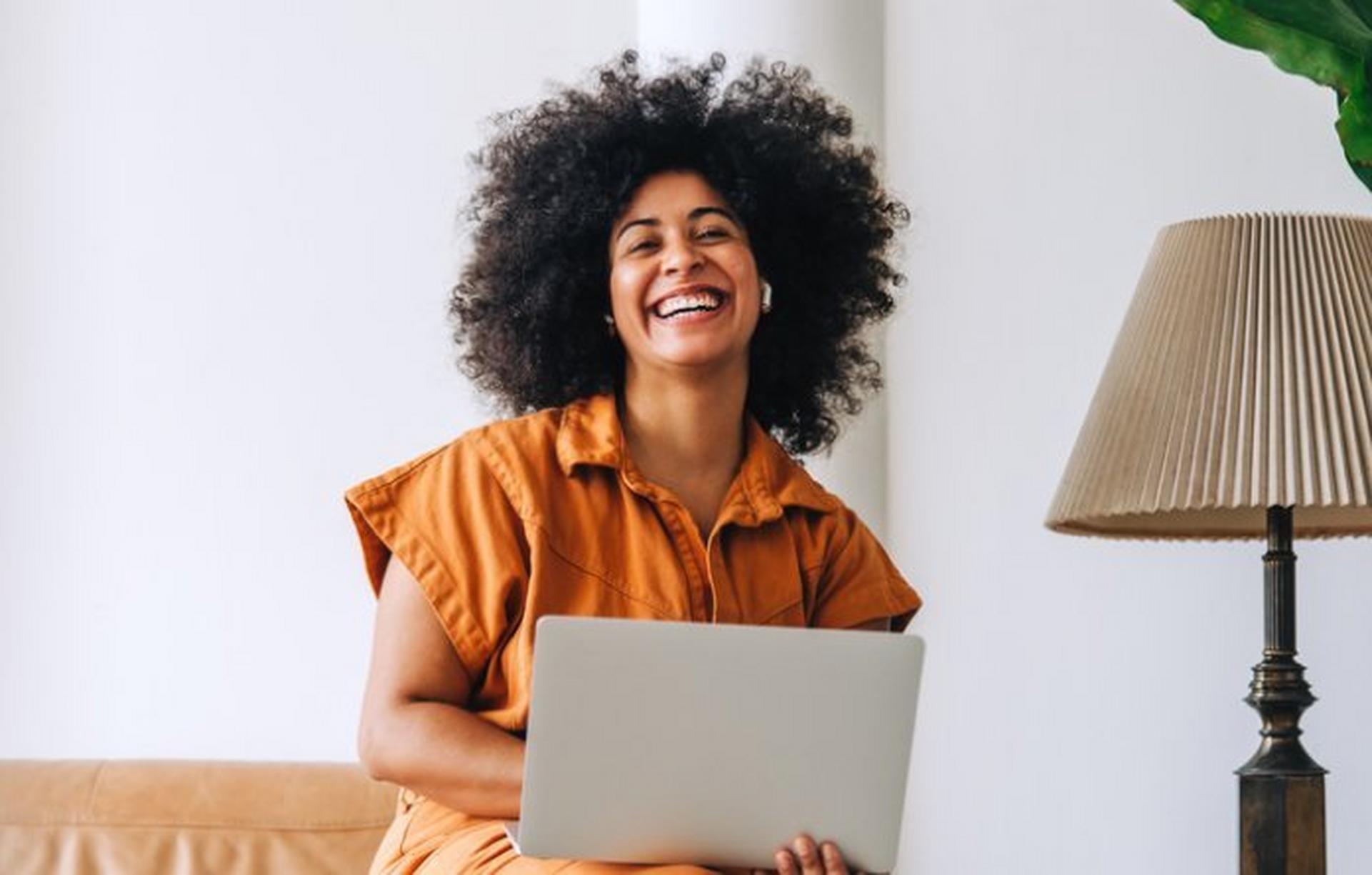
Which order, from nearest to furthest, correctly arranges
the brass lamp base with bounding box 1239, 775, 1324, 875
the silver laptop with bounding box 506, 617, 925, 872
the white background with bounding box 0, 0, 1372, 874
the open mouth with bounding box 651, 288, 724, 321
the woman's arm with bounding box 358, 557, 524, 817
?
the silver laptop with bounding box 506, 617, 925, 872 → the woman's arm with bounding box 358, 557, 524, 817 → the brass lamp base with bounding box 1239, 775, 1324, 875 → the open mouth with bounding box 651, 288, 724, 321 → the white background with bounding box 0, 0, 1372, 874

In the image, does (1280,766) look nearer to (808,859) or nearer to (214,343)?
(808,859)

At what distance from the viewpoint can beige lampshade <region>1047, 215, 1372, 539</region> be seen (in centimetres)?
220

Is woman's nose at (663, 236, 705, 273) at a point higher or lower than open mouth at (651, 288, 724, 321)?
higher

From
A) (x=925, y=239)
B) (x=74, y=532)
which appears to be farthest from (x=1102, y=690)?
(x=74, y=532)

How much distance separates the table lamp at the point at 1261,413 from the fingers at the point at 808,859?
1.68ft

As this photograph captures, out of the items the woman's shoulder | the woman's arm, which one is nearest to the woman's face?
the woman's shoulder

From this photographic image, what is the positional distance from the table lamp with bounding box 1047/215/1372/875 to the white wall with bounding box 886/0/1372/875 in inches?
23.8

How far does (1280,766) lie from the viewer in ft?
7.63

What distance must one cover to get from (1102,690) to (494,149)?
3.89 feet

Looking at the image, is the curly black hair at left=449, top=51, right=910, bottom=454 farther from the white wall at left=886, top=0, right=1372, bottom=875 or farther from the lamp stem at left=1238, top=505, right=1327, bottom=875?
the lamp stem at left=1238, top=505, right=1327, bottom=875

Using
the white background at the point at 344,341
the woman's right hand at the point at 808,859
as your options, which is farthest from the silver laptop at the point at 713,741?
the white background at the point at 344,341

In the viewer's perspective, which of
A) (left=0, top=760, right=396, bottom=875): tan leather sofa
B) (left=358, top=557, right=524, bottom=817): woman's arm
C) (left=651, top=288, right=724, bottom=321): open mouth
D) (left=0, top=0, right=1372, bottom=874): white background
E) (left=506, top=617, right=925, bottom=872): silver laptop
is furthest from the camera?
(left=0, top=0, right=1372, bottom=874): white background

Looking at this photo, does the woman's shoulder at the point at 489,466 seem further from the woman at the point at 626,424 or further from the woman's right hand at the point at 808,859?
the woman's right hand at the point at 808,859

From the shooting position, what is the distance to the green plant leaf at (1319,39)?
248cm
